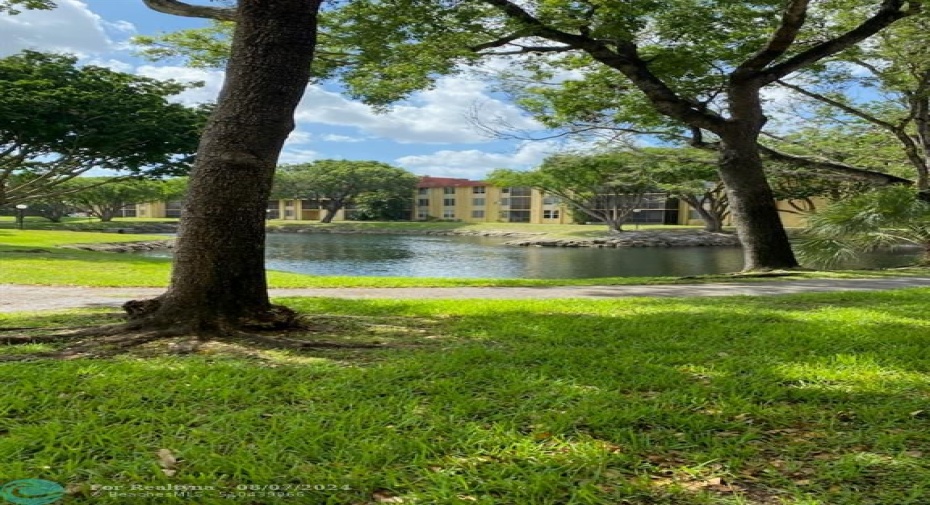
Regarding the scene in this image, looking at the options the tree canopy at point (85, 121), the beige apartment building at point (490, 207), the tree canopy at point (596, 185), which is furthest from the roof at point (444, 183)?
the tree canopy at point (85, 121)

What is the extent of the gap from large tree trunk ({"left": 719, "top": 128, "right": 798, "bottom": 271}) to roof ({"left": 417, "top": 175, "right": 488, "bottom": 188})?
73.0 meters

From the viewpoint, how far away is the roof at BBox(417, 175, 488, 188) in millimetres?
87375

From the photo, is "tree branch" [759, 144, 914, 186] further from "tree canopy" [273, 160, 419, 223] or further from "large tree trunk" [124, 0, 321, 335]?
"tree canopy" [273, 160, 419, 223]

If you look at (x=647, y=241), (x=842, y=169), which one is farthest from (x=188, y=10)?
(x=647, y=241)

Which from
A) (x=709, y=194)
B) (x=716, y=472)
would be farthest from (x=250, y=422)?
(x=709, y=194)

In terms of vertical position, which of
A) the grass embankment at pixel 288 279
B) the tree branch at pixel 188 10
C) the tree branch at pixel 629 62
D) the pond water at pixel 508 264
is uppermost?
the tree branch at pixel 629 62

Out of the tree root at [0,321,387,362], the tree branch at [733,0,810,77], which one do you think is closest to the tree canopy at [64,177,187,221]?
the tree branch at [733,0,810,77]

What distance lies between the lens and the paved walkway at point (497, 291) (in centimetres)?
945

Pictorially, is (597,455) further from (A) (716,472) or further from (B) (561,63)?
(B) (561,63)

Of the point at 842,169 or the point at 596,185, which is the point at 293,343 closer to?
the point at 842,169

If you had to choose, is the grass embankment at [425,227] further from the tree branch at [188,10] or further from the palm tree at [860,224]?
the tree branch at [188,10]

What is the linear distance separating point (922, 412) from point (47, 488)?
12.9 ft

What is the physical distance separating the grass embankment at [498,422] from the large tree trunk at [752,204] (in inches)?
330

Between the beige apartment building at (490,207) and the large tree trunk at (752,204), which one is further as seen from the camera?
the beige apartment building at (490,207)
